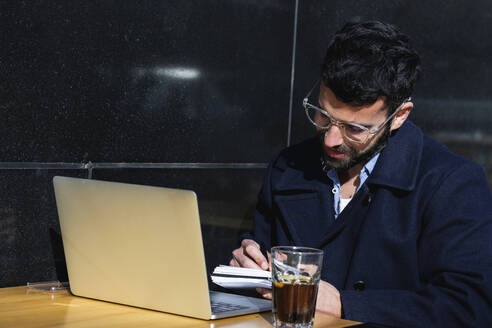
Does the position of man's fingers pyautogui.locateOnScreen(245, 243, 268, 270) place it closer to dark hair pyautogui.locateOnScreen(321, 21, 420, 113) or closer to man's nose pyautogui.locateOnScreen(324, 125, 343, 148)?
man's nose pyautogui.locateOnScreen(324, 125, 343, 148)

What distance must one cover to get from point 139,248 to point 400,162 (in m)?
0.85

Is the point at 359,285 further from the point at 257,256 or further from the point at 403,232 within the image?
the point at 257,256

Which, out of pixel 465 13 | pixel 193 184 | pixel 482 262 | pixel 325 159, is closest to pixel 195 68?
pixel 193 184

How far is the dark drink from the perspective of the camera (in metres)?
1.33

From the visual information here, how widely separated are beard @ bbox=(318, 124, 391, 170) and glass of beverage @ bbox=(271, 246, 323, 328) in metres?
0.60

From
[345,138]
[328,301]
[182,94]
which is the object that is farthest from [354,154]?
[182,94]

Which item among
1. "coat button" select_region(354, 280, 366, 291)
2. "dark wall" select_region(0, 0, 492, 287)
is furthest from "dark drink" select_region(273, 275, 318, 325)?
"dark wall" select_region(0, 0, 492, 287)

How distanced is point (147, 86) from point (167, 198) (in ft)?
2.87

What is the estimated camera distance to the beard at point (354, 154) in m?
1.92

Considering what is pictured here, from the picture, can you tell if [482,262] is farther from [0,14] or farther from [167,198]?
[0,14]

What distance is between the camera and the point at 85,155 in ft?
6.52

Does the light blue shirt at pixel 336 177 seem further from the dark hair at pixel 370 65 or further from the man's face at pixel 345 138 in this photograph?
the dark hair at pixel 370 65

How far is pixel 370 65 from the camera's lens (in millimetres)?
1819

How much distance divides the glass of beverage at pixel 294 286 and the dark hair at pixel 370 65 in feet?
1.97
